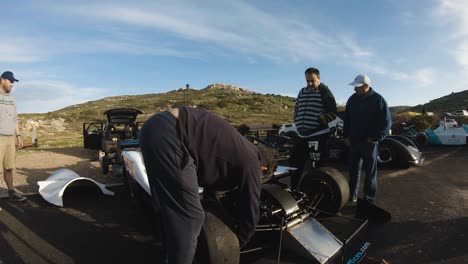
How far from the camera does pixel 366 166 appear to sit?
4738 mm

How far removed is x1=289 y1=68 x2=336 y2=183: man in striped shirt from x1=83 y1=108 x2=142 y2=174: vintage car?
3.92 m

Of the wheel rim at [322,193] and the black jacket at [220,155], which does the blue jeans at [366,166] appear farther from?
the black jacket at [220,155]

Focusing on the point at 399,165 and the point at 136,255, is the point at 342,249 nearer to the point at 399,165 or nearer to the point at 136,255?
the point at 136,255

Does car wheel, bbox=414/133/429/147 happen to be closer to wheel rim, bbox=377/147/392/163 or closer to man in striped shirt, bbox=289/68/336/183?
wheel rim, bbox=377/147/392/163

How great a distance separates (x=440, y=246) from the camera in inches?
140

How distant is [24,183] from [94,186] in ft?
7.06

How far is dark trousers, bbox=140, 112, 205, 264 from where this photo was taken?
2.01m

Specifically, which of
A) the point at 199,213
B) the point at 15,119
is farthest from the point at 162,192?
the point at 15,119

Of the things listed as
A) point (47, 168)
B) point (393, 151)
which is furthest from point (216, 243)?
point (47, 168)

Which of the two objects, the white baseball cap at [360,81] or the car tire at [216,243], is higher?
the white baseball cap at [360,81]

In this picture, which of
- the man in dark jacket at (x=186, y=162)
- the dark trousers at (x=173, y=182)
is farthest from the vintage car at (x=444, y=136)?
the dark trousers at (x=173, y=182)

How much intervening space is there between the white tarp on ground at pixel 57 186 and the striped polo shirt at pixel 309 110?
3343 millimetres

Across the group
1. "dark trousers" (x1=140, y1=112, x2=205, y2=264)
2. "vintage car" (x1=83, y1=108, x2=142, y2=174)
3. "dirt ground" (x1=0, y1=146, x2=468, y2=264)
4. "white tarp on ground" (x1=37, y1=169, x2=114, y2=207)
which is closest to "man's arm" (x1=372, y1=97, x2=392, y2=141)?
"dirt ground" (x1=0, y1=146, x2=468, y2=264)

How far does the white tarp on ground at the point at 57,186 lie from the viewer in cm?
522
